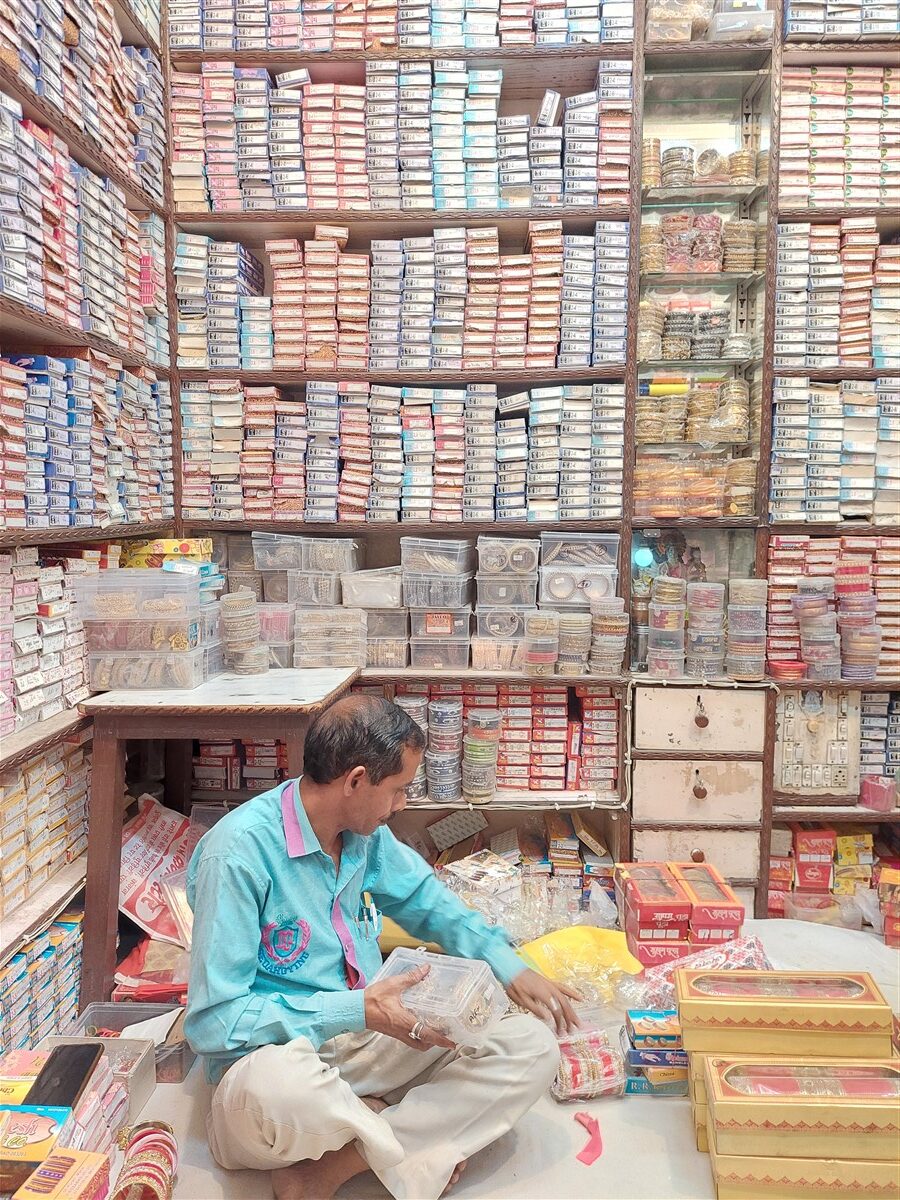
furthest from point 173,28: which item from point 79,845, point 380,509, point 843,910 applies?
point 843,910

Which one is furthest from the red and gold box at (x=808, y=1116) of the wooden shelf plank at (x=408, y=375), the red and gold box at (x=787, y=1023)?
the wooden shelf plank at (x=408, y=375)

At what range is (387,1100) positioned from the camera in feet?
6.14

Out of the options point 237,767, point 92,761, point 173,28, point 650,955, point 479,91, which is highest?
point 173,28

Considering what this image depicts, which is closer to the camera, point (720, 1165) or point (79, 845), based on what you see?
point (720, 1165)

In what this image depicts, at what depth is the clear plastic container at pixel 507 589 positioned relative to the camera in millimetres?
3586

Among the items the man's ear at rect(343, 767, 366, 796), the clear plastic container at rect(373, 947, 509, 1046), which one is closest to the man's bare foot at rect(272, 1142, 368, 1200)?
the clear plastic container at rect(373, 947, 509, 1046)

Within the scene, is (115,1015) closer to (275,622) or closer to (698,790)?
(275,622)

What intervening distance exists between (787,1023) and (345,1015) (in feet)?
3.18

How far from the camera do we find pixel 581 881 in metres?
3.54

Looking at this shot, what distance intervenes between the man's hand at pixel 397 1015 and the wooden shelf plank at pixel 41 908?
1.15 meters

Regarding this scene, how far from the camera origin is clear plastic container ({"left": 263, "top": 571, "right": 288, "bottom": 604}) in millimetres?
3652

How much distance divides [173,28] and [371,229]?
111 centimetres

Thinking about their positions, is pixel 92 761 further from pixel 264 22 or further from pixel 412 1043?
pixel 264 22

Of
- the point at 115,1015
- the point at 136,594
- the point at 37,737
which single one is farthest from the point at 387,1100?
the point at 136,594
